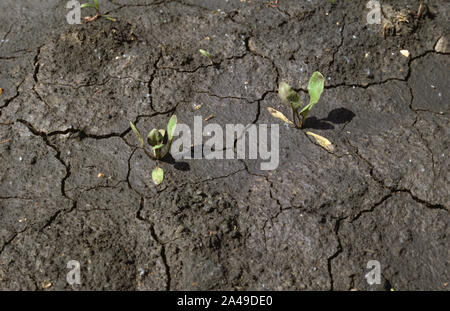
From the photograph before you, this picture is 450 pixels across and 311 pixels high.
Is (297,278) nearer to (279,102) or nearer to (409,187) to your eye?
(409,187)

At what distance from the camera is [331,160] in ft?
9.39

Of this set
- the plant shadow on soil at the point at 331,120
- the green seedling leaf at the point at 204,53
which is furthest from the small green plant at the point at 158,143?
the plant shadow on soil at the point at 331,120

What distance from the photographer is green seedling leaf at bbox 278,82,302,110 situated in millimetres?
2910

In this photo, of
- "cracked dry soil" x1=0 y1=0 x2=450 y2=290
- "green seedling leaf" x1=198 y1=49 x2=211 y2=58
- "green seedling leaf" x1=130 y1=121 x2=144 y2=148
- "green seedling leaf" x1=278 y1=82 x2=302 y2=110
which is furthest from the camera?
"green seedling leaf" x1=198 y1=49 x2=211 y2=58

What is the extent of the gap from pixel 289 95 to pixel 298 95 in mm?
56

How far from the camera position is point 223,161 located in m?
2.91

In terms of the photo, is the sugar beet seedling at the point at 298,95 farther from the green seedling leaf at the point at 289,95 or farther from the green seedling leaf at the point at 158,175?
the green seedling leaf at the point at 158,175

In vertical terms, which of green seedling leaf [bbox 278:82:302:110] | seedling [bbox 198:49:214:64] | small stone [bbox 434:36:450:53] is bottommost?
green seedling leaf [bbox 278:82:302:110]

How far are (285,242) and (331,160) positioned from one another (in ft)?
2.02

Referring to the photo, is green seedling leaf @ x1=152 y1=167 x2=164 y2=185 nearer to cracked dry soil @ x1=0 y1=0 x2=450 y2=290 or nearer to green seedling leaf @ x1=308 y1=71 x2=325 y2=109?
cracked dry soil @ x1=0 y1=0 x2=450 y2=290

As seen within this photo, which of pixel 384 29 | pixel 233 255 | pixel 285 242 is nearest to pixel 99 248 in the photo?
pixel 233 255

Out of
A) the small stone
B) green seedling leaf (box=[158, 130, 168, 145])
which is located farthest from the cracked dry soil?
green seedling leaf (box=[158, 130, 168, 145])

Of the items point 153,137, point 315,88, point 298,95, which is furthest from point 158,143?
point 315,88

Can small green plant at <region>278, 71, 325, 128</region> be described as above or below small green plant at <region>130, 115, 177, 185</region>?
above
